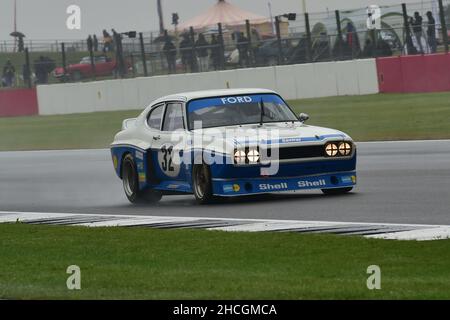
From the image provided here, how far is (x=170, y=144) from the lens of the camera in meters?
15.6

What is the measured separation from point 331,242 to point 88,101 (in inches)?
1298

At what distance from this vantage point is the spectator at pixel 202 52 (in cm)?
4050

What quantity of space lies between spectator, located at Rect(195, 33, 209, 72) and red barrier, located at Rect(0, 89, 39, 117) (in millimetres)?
7277

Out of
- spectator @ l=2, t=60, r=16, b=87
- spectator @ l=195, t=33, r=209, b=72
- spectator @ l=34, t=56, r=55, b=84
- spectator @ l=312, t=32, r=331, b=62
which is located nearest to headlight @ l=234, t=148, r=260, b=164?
spectator @ l=312, t=32, r=331, b=62

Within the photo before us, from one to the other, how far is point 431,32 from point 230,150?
67.9 ft

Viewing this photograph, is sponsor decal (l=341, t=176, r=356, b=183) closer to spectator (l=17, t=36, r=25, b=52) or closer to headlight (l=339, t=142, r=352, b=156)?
headlight (l=339, t=142, r=352, b=156)

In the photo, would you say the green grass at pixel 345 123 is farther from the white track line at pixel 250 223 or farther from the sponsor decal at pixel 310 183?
the white track line at pixel 250 223

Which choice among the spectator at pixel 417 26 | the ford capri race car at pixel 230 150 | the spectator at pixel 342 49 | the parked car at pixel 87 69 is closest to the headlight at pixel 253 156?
the ford capri race car at pixel 230 150

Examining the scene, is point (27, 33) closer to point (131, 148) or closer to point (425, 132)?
point (425, 132)

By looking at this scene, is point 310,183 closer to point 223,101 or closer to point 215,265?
point 223,101

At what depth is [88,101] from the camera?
43.4 meters

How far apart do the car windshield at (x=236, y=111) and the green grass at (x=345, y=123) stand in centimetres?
974
